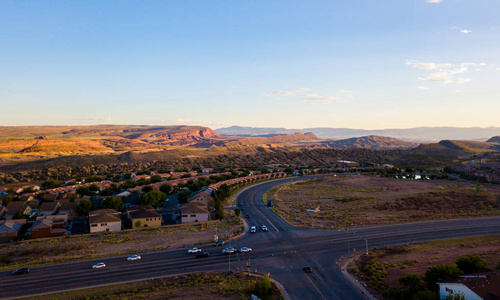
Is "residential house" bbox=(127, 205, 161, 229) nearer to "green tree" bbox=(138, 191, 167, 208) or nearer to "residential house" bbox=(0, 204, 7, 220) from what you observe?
→ "green tree" bbox=(138, 191, 167, 208)

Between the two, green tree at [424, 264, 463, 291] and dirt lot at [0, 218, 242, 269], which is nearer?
green tree at [424, 264, 463, 291]

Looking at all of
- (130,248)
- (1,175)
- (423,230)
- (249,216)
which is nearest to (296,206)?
(249,216)

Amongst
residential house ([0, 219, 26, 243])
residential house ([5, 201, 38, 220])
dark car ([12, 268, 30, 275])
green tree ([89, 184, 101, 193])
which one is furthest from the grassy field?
green tree ([89, 184, 101, 193])

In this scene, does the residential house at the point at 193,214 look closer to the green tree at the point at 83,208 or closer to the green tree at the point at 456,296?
the green tree at the point at 83,208

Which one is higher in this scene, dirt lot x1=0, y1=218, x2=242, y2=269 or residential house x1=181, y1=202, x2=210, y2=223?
residential house x1=181, y1=202, x2=210, y2=223

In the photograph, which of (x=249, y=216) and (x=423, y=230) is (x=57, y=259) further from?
(x=423, y=230)

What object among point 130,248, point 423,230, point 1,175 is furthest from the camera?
point 1,175
